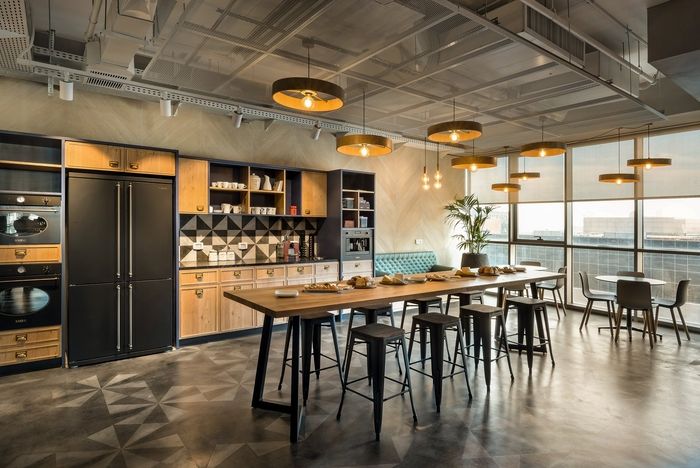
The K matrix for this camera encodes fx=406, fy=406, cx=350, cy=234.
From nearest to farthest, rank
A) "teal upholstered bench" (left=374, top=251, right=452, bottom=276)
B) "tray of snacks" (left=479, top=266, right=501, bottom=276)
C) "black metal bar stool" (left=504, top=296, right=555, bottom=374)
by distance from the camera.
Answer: "black metal bar stool" (left=504, top=296, right=555, bottom=374), "tray of snacks" (left=479, top=266, right=501, bottom=276), "teal upholstered bench" (left=374, top=251, right=452, bottom=276)

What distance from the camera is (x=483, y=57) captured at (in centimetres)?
445

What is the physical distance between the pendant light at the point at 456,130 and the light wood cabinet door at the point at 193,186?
3.25m

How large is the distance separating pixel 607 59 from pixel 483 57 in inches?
63.0

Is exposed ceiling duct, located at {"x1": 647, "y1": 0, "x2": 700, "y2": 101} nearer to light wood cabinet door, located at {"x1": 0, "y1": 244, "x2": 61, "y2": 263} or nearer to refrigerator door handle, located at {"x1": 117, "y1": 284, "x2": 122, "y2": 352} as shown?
refrigerator door handle, located at {"x1": 117, "y1": 284, "x2": 122, "y2": 352}

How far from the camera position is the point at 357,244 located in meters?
7.13

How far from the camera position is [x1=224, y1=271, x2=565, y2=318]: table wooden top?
116 inches

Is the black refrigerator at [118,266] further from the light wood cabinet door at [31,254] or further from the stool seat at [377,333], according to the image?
the stool seat at [377,333]

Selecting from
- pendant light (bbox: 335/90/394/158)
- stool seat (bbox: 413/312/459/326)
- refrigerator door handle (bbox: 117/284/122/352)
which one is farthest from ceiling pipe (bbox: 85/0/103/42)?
stool seat (bbox: 413/312/459/326)

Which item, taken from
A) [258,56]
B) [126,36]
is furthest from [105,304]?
[258,56]

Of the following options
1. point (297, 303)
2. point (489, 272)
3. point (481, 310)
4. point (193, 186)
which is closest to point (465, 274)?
point (489, 272)

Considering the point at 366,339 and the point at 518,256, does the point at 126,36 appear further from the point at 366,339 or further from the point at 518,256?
the point at 518,256

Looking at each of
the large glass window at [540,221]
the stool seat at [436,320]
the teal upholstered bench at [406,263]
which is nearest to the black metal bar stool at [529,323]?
the stool seat at [436,320]

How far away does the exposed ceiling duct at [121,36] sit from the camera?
3080 millimetres

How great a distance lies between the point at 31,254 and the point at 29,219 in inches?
15.0
